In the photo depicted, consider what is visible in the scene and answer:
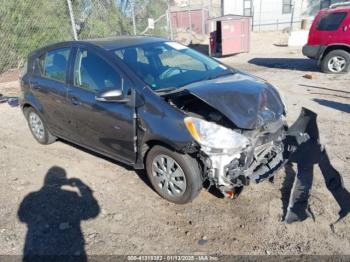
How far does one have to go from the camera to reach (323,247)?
10.2 feet

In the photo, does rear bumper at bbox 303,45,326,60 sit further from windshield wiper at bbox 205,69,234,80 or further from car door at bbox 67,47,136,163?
car door at bbox 67,47,136,163

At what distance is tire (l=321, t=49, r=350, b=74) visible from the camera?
32.6 feet

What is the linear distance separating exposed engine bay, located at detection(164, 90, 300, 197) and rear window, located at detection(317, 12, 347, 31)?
728 cm

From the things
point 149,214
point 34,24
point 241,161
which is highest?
point 34,24

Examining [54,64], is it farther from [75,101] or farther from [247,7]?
[247,7]

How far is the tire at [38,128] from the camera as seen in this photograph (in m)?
5.59

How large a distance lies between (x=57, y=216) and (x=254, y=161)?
7.29 feet

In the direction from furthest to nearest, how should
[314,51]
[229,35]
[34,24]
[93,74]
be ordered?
[229,35], [34,24], [314,51], [93,74]

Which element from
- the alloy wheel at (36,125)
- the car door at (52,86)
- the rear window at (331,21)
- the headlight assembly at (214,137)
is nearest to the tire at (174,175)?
the headlight assembly at (214,137)

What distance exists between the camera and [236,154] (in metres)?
3.46

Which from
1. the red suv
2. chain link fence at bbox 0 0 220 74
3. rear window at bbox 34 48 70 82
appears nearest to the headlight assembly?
rear window at bbox 34 48 70 82

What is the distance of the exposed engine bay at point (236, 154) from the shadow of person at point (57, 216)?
1421 mm

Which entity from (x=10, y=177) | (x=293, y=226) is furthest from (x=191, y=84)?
(x=10, y=177)

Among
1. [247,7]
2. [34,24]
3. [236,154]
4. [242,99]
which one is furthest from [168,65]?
[247,7]
